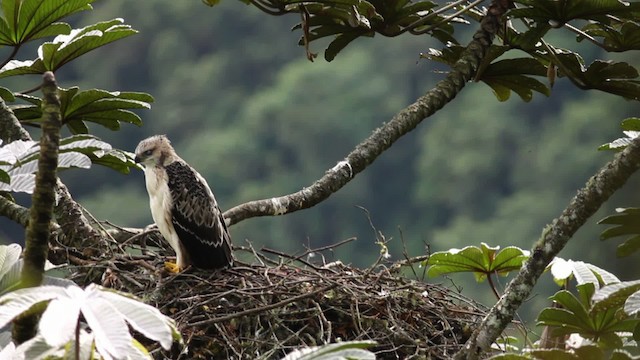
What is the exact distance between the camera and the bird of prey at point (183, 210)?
16.1 ft

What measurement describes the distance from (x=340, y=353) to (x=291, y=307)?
202 centimetres

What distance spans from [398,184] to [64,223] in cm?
3561

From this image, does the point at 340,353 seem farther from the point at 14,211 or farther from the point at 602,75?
the point at 602,75

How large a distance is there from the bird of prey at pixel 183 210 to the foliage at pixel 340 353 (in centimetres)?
252

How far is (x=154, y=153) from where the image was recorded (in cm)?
530

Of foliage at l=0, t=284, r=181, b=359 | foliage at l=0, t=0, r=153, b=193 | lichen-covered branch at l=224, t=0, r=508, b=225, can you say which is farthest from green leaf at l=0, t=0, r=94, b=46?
foliage at l=0, t=284, r=181, b=359

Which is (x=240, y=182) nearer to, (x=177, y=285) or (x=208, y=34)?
(x=208, y=34)

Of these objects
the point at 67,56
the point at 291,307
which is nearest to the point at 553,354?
the point at 291,307

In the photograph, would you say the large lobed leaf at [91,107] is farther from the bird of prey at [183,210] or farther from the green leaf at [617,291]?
the green leaf at [617,291]

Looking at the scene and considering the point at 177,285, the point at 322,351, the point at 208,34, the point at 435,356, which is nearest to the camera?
the point at 322,351

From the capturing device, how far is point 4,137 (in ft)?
14.4

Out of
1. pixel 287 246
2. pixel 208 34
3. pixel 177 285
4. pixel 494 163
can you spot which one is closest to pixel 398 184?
pixel 494 163

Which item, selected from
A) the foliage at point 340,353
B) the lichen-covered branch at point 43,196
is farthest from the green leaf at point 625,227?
the lichen-covered branch at point 43,196

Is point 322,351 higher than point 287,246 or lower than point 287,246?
higher
